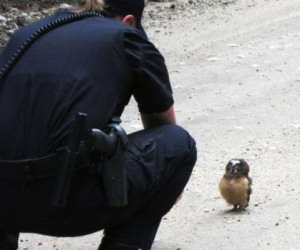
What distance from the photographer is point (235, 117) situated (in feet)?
22.2

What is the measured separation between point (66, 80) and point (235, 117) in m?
3.57

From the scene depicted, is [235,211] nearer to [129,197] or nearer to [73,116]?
[129,197]

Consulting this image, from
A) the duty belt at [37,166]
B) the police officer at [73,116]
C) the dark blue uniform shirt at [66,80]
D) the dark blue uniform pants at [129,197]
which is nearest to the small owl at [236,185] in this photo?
the dark blue uniform pants at [129,197]

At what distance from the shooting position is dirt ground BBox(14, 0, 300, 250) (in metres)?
4.54

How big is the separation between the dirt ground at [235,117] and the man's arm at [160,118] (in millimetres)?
841

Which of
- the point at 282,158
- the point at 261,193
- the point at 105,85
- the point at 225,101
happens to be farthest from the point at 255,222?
→ the point at 225,101

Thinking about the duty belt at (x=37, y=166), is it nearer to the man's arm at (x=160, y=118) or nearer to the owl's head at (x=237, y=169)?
the man's arm at (x=160, y=118)

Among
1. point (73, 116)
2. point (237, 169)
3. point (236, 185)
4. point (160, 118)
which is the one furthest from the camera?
point (237, 169)

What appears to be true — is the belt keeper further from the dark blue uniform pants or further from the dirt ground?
the dirt ground

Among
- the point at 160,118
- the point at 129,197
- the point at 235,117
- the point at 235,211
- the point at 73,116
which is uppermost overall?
the point at 73,116

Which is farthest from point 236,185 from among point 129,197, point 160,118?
point 129,197

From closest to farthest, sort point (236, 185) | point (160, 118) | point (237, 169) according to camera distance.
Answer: point (160, 118) → point (236, 185) → point (237, 169)

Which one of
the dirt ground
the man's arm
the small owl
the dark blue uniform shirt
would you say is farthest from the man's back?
the small owl

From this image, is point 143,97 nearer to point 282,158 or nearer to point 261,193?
point 261,193
